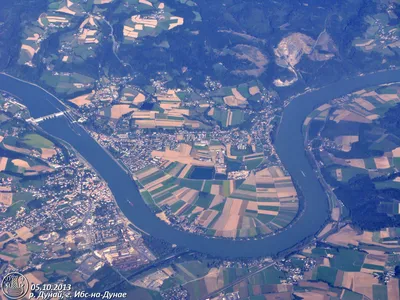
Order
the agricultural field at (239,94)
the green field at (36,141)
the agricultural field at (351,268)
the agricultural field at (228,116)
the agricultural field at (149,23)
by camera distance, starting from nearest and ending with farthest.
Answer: the agricultural field at (351,268), the green field at (36,141), the agricultural field at (228,116), the agricultural field at (239,94), the agricultural field at (149,23)

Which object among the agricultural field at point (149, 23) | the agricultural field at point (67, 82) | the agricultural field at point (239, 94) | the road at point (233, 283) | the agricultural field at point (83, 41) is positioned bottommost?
the road at point (233, 283)

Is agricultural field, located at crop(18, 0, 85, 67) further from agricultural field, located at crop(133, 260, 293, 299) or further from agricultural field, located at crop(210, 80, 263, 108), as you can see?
agricultural field, located at crop(133, 260, 293, 299)

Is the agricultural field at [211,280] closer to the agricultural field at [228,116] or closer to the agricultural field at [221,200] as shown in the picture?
the agricultural field at [221,200]

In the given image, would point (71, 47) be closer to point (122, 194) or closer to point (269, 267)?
point (122, 194)

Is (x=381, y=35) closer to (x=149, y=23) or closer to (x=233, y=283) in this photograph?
(x=149, y=23)

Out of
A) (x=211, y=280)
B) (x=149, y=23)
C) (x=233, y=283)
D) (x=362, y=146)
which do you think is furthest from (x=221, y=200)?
(x=149, y=23)

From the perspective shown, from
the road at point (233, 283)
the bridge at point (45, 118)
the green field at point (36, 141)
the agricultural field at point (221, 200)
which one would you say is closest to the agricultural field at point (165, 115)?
the agricultural field at point (221, 200)
